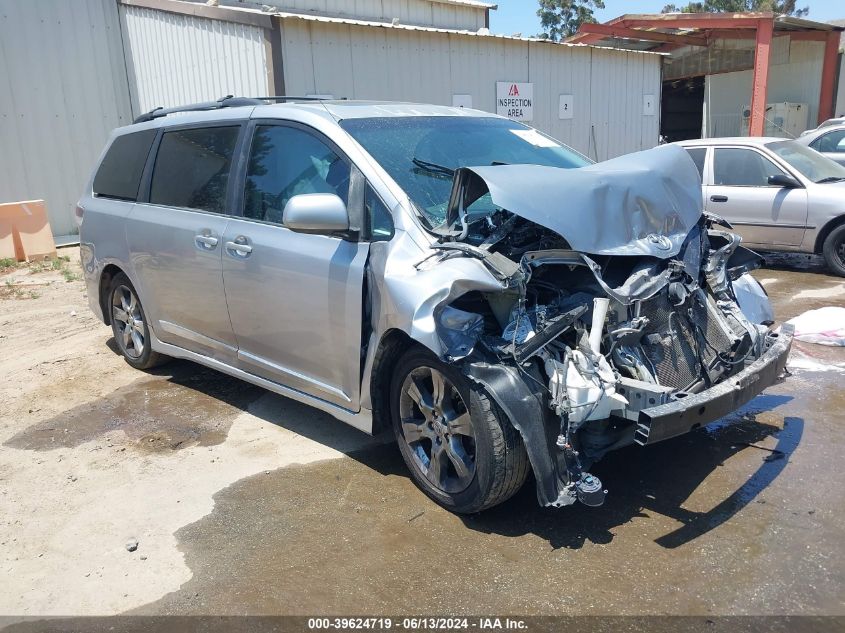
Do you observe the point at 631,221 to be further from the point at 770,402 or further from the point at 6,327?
the point at 6,327

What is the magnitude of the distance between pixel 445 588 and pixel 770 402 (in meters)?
2.86

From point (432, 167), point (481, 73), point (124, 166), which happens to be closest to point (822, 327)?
point (432, 167)

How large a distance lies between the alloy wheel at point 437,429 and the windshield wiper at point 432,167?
1165 millimetres

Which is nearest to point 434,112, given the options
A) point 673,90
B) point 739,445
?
point 739,445

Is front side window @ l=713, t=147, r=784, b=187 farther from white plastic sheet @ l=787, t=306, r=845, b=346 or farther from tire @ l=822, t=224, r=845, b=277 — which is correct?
white plastic sheet @ l=787, t=306, r=845, b=346

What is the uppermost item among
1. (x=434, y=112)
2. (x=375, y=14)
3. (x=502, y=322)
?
(x=375, y=14)

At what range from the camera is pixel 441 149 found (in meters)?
4.20

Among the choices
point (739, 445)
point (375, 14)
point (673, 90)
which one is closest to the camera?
point (739, 445)

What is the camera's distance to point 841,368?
5316 mm

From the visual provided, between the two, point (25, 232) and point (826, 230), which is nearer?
point (826, 230)

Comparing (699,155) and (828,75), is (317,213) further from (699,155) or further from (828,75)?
(828,75)

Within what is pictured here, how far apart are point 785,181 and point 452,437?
6.67m

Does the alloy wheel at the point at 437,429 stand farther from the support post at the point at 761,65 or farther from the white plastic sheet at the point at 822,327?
the support post at the point at 761,65

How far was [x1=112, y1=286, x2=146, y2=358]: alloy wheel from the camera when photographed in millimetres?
5734
